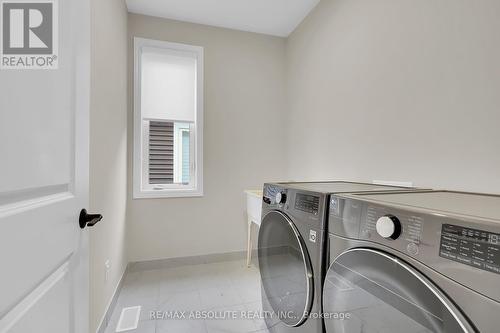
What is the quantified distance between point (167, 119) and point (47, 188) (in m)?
1.98

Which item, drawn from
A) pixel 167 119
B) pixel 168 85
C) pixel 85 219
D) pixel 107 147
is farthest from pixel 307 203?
pixel 168 85

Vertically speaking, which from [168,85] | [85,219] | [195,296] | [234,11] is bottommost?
[195,296]

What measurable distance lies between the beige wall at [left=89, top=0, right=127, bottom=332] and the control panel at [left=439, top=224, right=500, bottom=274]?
1.58 meters

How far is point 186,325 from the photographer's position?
1662 mm

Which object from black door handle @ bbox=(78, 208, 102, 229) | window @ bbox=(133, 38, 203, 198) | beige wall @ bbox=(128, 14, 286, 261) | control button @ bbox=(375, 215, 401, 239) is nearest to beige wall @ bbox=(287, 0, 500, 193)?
beige wall @ bbox=(128, 14, 286, 261)

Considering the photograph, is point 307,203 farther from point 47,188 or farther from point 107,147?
point 107,147

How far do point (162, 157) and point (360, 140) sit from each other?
196 centimetres

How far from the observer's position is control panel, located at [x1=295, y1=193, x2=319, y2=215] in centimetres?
109

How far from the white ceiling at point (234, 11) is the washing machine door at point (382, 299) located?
2364mm

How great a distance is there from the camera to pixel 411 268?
65 cm

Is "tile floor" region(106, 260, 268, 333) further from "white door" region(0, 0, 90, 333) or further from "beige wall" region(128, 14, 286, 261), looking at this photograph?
"white door" region(0, 0, 90, 333)

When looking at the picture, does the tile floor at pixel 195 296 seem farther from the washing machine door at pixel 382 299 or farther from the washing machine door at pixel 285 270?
the washing machine door at pixel 382 299

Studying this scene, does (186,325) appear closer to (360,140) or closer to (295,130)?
(360,140)

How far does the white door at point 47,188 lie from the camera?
546mm
